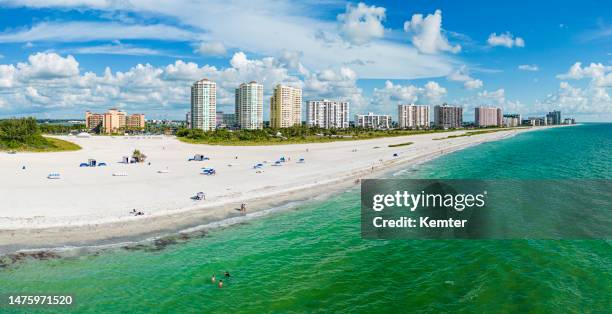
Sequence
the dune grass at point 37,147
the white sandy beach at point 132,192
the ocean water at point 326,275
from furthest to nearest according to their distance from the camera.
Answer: the dune grass at point 37,147 → the white sandy beach at point 132,192 → the ocean water at point 326,275

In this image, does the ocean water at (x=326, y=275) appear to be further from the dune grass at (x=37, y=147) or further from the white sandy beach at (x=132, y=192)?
the dune grass at (x=37, y=147)

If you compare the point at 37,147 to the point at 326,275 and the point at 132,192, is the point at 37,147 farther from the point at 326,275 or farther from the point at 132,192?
the point at 326,275

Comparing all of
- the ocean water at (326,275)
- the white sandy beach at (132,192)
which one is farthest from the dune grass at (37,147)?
the ocean water at (326,275)

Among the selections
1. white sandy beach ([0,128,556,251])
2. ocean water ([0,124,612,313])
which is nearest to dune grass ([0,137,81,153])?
white sandy beach ([0,128,556,251])

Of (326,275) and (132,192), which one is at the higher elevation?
(132,192)

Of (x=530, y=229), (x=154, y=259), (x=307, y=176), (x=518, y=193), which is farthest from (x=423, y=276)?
(x=307, y=176)

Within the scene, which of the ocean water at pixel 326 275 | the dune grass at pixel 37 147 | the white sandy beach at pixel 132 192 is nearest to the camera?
the ocean water at pixel 326 275

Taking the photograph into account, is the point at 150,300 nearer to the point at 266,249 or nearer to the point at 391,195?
the point at 266,249

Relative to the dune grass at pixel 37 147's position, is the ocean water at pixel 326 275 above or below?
below

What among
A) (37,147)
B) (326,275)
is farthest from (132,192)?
(37,147)
